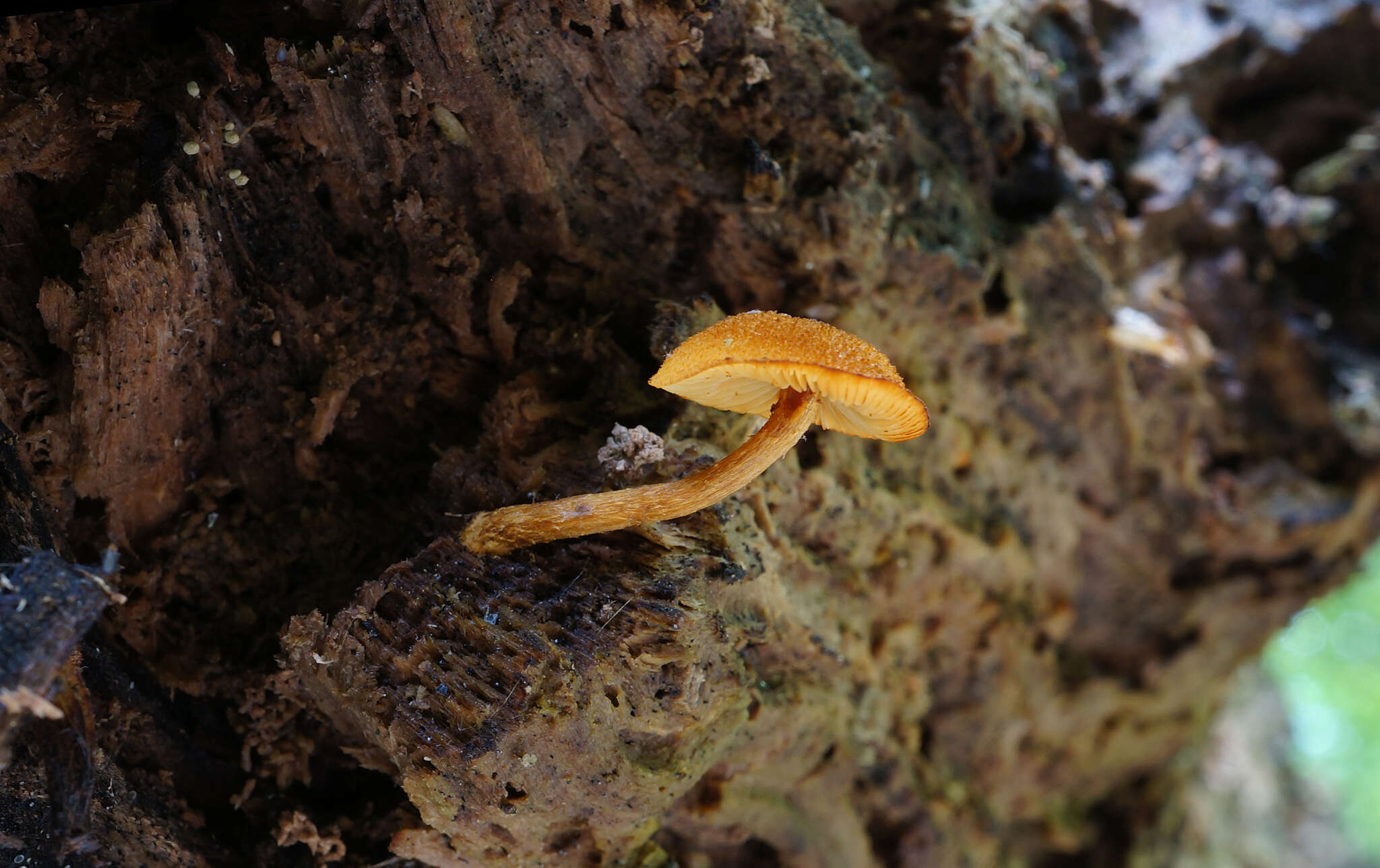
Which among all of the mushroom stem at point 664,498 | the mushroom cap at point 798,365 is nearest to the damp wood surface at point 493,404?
the mushroom stem at point 664,498

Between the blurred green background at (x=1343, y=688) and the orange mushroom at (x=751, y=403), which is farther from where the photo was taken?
the blurred green background at (x=1343, y=688)

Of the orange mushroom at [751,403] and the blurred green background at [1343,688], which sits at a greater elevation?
the orange mushroom at [751,403]

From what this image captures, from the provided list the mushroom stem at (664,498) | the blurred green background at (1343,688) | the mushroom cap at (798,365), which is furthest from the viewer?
the blurred green background at (1343,688)

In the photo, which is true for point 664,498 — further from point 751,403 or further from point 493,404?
point 493,404

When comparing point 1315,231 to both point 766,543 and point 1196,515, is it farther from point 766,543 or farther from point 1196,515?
point 766,543

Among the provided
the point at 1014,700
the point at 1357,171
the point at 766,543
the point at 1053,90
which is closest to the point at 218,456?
the point at 766,543

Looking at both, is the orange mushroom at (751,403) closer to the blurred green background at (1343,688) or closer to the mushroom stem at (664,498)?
the mushroom stem at (664,498)
